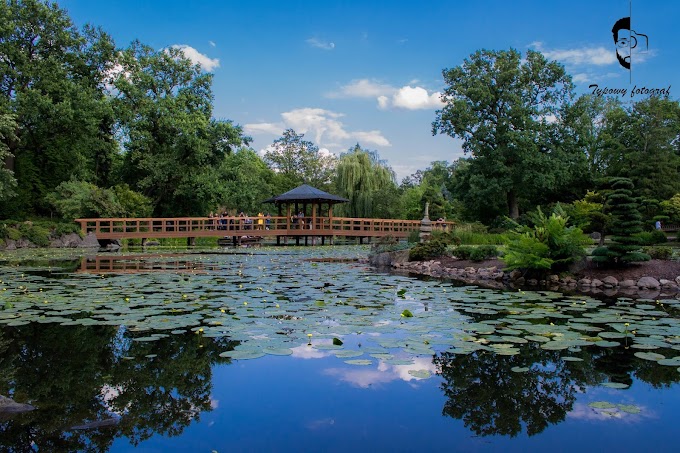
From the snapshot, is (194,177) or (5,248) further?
(194,177)

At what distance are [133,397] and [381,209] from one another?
95.6 feet

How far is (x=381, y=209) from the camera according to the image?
31.8 metres

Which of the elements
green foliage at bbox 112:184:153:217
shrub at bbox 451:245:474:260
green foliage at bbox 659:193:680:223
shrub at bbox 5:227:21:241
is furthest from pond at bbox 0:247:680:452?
green foliage at bbox 112:184:153:217

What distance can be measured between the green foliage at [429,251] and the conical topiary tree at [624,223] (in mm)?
4483

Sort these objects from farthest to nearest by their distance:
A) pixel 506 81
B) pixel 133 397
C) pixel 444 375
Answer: pixel 506 81 → pixel 444 375 → pixel 133 397

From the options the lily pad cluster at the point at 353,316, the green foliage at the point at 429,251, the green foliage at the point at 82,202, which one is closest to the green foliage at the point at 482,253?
the green foliage at the point at 429,251

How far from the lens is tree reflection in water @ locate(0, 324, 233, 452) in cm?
254

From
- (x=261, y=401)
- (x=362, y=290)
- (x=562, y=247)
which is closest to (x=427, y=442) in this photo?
(x=261, y=401)

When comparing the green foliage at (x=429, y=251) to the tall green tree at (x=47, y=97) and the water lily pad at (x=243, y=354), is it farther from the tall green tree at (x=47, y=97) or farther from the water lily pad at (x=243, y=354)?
the tall green tree at (x=47, y=97)

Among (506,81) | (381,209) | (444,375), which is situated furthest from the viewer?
(381,209)

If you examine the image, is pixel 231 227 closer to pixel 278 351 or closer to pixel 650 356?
pixel 278 351

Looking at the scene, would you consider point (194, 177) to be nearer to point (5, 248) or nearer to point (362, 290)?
point (5, 248)

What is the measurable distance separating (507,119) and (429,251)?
1639cm

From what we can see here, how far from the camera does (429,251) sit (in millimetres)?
12969
